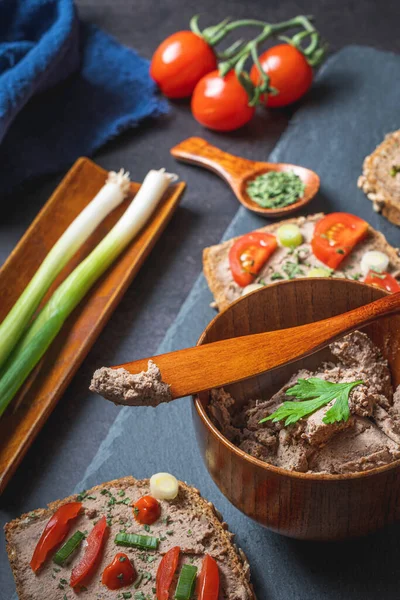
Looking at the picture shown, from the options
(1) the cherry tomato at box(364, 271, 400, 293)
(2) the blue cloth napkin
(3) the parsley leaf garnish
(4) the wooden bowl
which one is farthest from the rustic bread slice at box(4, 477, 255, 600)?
(2) the blue cloth napkin

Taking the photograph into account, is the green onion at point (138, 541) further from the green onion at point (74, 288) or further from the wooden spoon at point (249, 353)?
the green onion at point (74, 288)

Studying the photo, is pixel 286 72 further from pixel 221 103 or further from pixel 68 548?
pixel 68 548

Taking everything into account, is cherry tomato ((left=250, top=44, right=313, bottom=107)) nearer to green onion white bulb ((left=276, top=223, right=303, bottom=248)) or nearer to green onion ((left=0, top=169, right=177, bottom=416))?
green onion ((left=0, top=169, right=177, bottom=416))

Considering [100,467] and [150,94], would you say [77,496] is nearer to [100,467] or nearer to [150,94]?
[100,467]

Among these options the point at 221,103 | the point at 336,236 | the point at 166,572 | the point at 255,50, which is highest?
the point at 255,50

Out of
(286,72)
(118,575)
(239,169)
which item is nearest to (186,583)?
(118,575)
